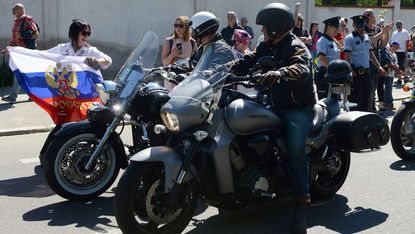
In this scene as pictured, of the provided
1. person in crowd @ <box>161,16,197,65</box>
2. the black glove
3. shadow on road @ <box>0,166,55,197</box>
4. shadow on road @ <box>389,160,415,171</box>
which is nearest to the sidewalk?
person in crowd @ <box>161,16,197,65</box>

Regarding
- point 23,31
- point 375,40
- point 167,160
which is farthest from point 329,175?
point 23,31

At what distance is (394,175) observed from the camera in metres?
6.36

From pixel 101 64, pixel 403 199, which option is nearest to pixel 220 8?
pixel 101 64

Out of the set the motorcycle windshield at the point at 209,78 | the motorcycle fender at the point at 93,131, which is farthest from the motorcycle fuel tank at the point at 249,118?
the motorcycle fender at the point at 93,131

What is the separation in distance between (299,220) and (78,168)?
6.81 ft

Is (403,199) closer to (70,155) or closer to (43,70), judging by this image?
(70,155)

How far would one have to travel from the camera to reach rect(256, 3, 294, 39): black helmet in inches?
175

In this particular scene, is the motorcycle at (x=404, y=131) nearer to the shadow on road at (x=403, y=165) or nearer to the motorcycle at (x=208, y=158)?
the shadow on road at (x=403, y=165)

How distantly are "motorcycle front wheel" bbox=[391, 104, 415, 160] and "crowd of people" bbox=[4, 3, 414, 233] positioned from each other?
975mm

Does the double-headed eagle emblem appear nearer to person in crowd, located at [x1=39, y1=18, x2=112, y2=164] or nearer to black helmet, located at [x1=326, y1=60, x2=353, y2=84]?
person in crowd, located at [x1=39, y1=18, x2=112, y2=164]

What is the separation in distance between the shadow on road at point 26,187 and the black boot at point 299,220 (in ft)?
8.25

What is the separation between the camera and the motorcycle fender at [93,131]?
5254 mm

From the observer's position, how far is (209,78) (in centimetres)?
430

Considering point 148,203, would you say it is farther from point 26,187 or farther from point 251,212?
point 26,187
